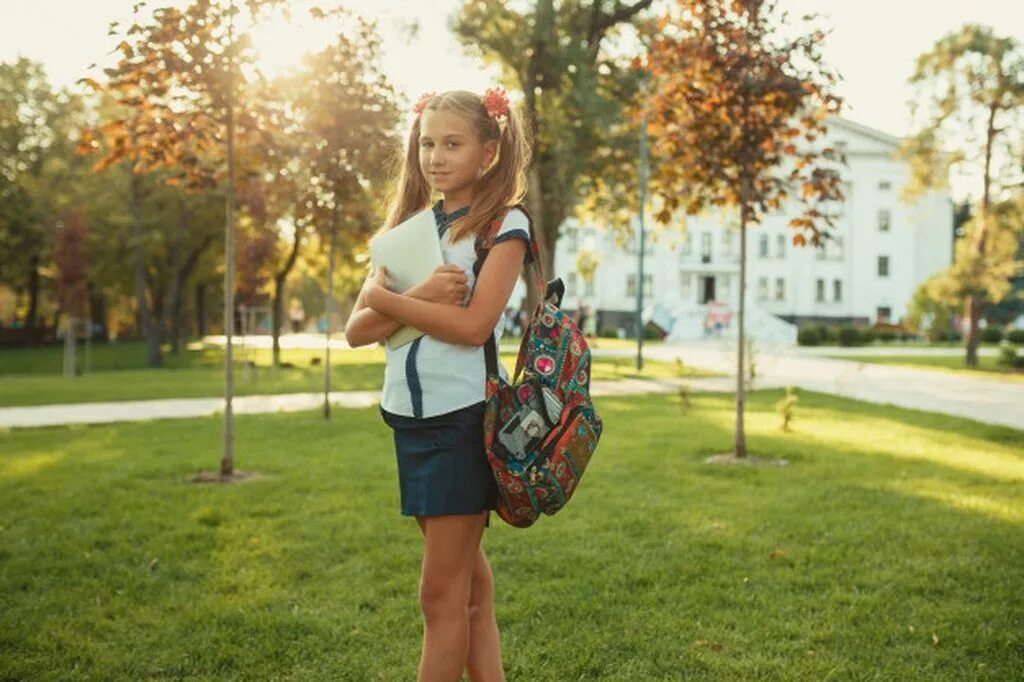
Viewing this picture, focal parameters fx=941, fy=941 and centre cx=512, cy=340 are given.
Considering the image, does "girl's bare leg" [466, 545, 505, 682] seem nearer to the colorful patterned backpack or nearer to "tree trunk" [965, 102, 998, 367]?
the colorful patterned backpack

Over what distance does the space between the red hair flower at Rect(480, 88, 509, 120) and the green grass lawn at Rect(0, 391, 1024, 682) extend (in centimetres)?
214

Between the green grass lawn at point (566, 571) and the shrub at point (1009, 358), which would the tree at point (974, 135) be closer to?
the shrub at point (1009, 358)

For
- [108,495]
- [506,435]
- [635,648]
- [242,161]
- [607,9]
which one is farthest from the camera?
[607,9]

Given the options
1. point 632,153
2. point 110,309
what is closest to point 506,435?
point 632,153

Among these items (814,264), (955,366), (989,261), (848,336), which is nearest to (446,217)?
(989,261)

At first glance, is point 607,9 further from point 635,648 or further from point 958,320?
point 958,320

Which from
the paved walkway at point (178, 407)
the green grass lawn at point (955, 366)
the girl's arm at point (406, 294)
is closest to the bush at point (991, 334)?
the green grass lawn at point (955, 366)

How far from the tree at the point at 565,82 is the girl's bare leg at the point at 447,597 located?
1938 cm

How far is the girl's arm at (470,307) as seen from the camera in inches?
93.6

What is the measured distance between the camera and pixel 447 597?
2.56 meters

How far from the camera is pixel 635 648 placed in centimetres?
386

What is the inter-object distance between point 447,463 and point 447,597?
15.7 inches

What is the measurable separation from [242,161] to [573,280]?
56.4m

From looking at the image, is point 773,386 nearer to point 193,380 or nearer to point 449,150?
point 193,380
